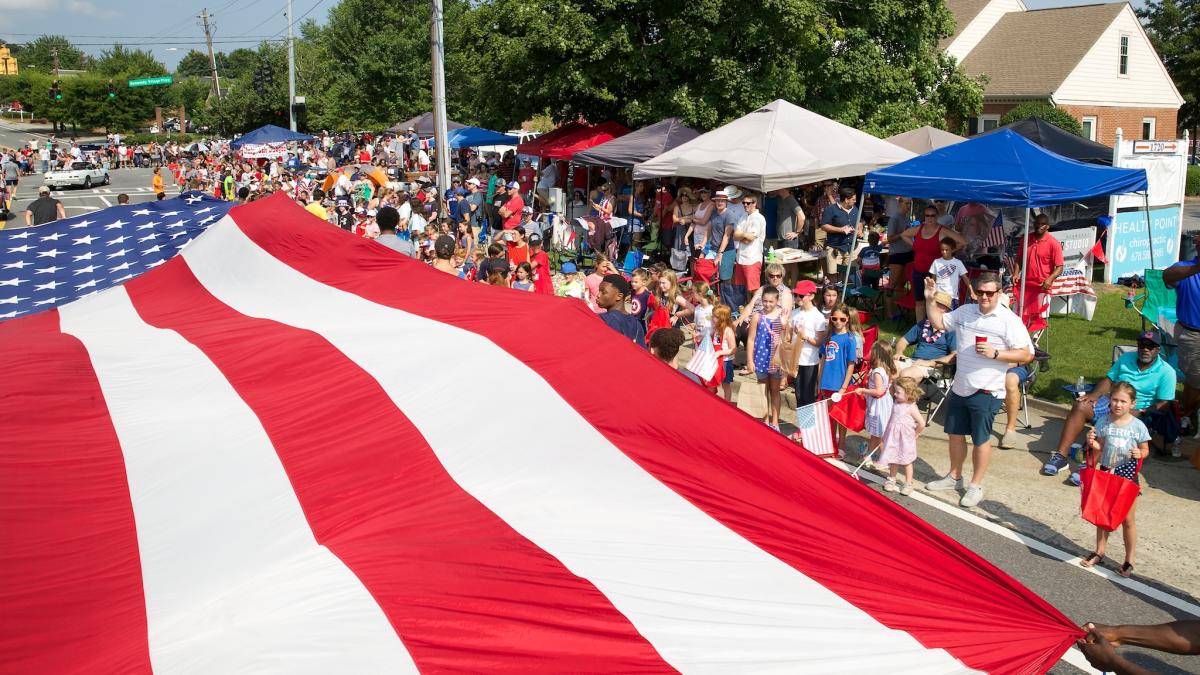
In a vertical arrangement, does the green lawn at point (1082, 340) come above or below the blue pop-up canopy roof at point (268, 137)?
below

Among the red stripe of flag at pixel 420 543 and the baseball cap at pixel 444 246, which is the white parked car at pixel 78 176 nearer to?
the baseball cap at pixel 444 246

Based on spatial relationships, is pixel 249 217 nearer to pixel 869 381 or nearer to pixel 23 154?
pixel 869 381

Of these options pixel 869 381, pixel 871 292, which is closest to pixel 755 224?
pixel 871 292

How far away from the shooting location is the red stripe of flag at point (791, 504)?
142 inches

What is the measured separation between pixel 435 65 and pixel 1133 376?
14.9 m

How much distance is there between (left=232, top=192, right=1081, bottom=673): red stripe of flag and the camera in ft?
11.8

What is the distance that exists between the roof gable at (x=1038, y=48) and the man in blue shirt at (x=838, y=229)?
2841 centimetres

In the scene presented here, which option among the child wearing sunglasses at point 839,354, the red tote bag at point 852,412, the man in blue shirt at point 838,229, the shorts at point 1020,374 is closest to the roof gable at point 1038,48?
the man in blue shirt at point 838,229

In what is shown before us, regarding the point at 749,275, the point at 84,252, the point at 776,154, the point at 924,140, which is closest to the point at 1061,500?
the point at 749,275

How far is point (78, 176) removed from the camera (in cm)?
4759

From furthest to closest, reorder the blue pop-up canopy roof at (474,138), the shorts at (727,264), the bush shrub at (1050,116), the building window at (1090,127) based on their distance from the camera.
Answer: the building window at (1090,127) → the bush shrub at (1050,116) → the blue pop-up canopy roof at (474,138) → the shorts at (727,264)

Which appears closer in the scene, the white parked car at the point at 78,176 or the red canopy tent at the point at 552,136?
the red canopy tent at the point at 552,136

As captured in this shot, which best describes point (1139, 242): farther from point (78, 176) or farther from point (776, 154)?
point (78, 176)

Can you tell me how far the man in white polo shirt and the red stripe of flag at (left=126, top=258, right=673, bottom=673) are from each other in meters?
4.76
